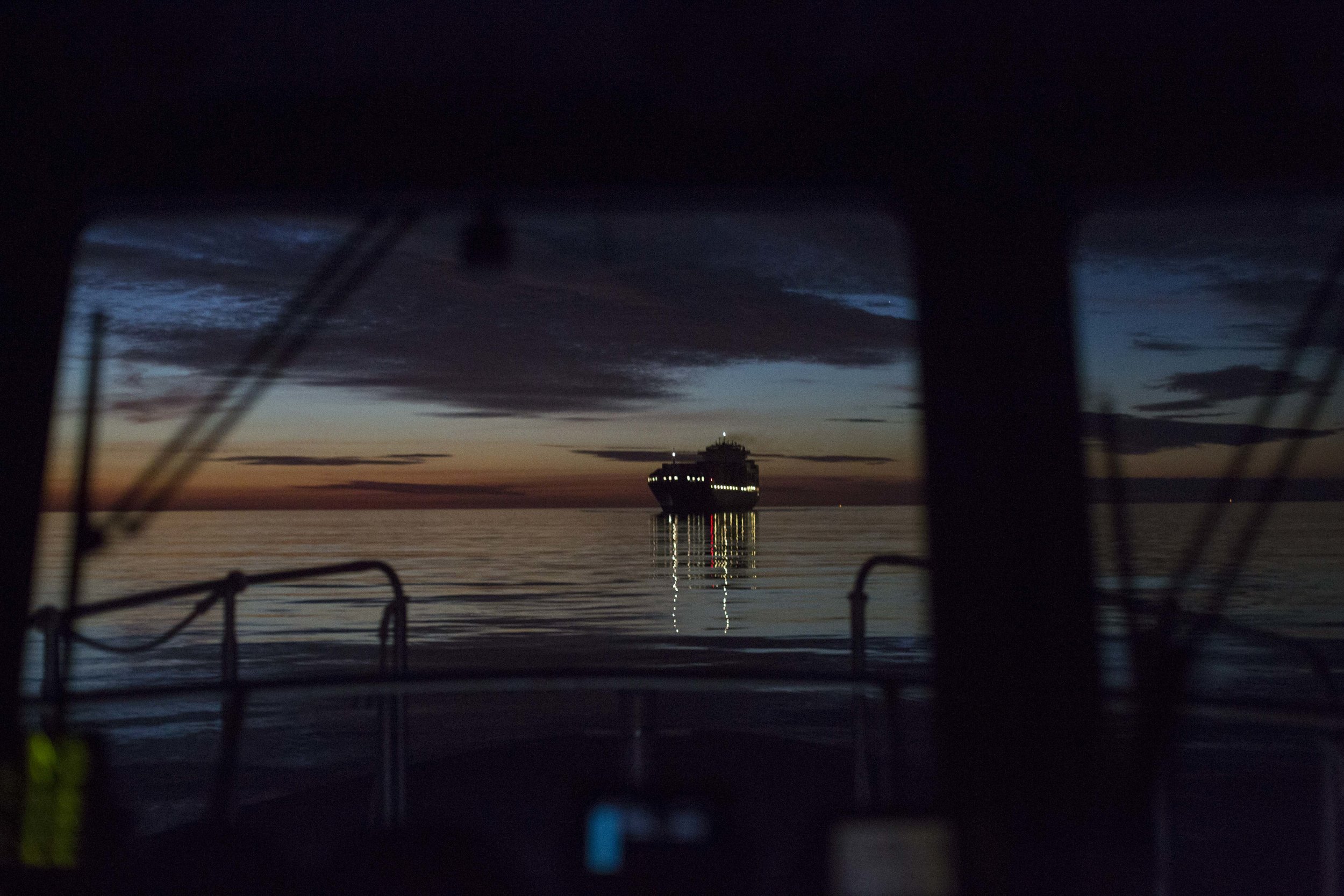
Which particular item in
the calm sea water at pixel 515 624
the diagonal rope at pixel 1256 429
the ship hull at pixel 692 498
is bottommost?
the calm sea water at pixel 515 624

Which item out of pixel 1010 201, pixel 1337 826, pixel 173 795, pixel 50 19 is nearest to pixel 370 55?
pixel 50 19

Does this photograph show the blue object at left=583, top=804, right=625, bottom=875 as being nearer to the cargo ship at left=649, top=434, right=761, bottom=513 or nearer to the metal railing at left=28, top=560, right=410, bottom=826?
the metal railing at left=28, top=560, right=410, bottom=826

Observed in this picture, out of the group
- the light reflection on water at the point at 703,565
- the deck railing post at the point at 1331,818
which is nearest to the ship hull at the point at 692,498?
Answer: the light reflection on water at the point at 703,565

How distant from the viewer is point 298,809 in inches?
162

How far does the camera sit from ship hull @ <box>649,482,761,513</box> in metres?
114

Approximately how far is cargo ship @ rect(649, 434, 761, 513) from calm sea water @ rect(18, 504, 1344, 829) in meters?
Result: 62.7

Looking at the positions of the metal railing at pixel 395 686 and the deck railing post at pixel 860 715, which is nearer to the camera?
the metal railing at pixel 395 686

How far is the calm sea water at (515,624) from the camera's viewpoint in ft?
30.3

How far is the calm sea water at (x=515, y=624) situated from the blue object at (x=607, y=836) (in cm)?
85

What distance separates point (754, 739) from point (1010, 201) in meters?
3.46

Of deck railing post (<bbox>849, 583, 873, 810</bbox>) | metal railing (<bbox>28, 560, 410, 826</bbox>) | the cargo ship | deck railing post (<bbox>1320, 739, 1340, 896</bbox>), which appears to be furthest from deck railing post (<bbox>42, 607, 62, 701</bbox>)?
the cargo ship

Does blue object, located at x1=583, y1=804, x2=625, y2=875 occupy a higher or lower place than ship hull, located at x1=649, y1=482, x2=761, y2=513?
lower

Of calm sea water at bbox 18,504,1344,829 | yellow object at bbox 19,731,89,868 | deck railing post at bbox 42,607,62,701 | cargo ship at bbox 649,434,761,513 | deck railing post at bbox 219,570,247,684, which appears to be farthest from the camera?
cargo ship at bbox 649,434,761,513

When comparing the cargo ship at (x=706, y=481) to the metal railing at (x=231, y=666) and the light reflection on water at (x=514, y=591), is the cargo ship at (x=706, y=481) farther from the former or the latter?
the metal railing at (x=231, y=666)
